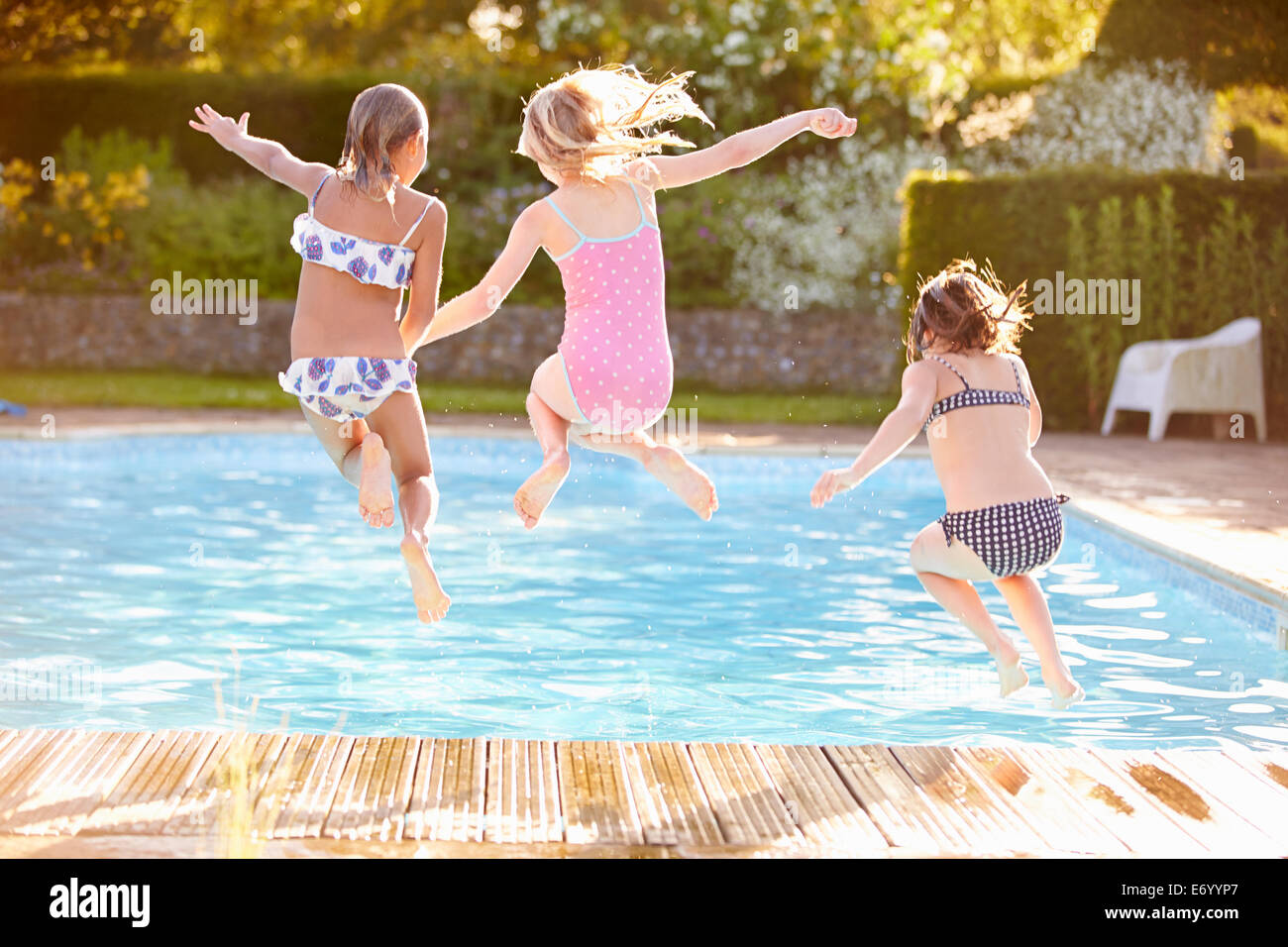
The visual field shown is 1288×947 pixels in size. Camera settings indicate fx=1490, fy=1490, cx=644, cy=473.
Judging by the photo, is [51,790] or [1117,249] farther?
[1117,249]

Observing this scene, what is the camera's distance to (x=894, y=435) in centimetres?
412

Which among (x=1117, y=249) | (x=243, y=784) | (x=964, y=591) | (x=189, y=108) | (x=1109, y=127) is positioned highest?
(x=189, y=108)

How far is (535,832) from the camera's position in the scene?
3490 mm

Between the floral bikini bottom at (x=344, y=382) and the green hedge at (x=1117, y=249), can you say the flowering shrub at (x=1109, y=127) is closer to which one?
the green hedge at (x=1117, y=249)

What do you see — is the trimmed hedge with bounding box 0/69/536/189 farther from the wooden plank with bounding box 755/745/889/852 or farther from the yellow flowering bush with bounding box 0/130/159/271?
the wooden plank with bounding box 755/745/889/852

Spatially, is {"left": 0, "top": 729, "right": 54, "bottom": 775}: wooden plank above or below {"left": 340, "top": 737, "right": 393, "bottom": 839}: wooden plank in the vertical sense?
above

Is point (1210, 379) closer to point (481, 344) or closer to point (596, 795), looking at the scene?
point (481, 344)

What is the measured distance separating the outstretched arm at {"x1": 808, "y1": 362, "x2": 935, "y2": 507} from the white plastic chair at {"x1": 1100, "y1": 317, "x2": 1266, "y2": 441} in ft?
30.6

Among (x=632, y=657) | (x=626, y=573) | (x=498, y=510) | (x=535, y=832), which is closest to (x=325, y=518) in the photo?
(x=498, y=510)

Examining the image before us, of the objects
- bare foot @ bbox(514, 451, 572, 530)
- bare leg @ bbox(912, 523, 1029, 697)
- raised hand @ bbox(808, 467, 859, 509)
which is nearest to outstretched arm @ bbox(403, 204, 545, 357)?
bare foot @ bbox(514, 451, 572, 530)

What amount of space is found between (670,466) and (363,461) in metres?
0.91

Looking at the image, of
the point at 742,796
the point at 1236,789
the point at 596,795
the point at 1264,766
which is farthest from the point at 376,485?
the point at 1264,766

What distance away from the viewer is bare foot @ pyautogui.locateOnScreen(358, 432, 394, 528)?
4.30 metres
